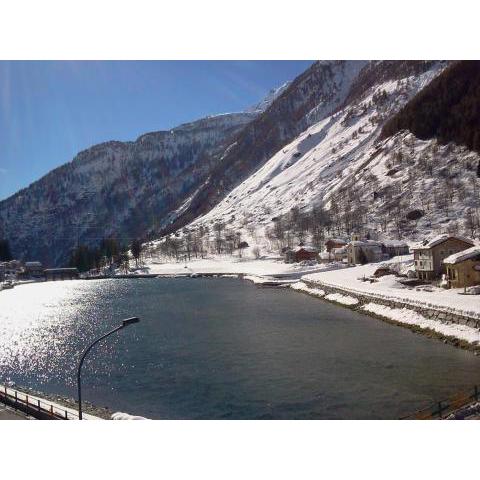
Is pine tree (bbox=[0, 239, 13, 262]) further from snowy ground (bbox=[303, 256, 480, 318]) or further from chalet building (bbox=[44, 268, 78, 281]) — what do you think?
snowy ground (bbox=[303, 256, 480, 318])

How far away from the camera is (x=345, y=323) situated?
35.9m

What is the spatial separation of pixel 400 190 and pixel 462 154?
1188 centimetres

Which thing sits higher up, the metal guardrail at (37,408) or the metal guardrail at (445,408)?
the metal guardrail at (37,408)

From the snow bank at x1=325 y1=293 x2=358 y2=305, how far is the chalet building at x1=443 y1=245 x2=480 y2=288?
823 centimetres

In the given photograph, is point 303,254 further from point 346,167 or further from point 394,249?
point 346,167

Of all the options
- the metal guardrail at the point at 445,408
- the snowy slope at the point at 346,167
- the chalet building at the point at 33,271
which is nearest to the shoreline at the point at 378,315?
the metal guardrail at the point at 445,408

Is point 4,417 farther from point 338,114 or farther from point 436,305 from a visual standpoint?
point 338,114

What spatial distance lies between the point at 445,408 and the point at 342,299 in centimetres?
2951

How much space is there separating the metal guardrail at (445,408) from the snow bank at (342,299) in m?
24.7

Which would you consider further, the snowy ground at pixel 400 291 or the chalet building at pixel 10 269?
the chalet building at pixel 10 269

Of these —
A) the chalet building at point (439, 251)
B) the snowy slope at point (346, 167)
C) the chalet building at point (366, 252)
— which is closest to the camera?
the chalet building at point (439, 251)

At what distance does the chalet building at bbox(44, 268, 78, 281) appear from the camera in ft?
363

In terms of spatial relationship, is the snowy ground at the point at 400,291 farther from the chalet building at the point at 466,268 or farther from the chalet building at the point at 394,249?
the chalet building at the point at 394,249

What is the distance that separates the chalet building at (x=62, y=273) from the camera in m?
111
